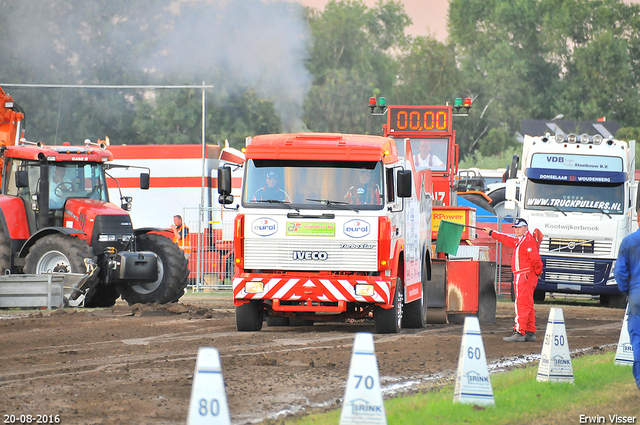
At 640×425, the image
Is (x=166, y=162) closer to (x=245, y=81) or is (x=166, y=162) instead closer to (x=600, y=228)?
(x=600, y=228)

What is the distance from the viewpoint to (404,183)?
13742 millimetres

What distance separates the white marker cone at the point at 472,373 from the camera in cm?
775

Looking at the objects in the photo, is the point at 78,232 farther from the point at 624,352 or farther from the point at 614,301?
the point at 614,301

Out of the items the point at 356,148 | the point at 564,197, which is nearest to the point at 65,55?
the point at 564,197

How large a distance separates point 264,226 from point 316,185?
93cm

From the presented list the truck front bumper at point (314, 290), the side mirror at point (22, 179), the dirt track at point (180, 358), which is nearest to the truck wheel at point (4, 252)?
the side mirror at point (22, 179)

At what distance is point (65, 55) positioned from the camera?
145 ft

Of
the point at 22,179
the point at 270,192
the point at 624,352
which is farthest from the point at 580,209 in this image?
the point at 22,179

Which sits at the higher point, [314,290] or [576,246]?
[576,246]

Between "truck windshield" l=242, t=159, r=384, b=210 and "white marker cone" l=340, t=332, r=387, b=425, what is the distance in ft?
25.0

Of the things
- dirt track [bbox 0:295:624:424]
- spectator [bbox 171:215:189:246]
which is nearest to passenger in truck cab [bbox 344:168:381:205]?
dirt track [bbox 0:295:624:424]

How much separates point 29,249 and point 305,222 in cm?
668

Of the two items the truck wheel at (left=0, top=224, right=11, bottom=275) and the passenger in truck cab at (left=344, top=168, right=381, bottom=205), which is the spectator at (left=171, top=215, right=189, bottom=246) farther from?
the passenger in truck cab at (left=344, top=168, right=381, bottom=205)

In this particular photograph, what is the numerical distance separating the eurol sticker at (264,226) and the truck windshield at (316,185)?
0.67 ft
